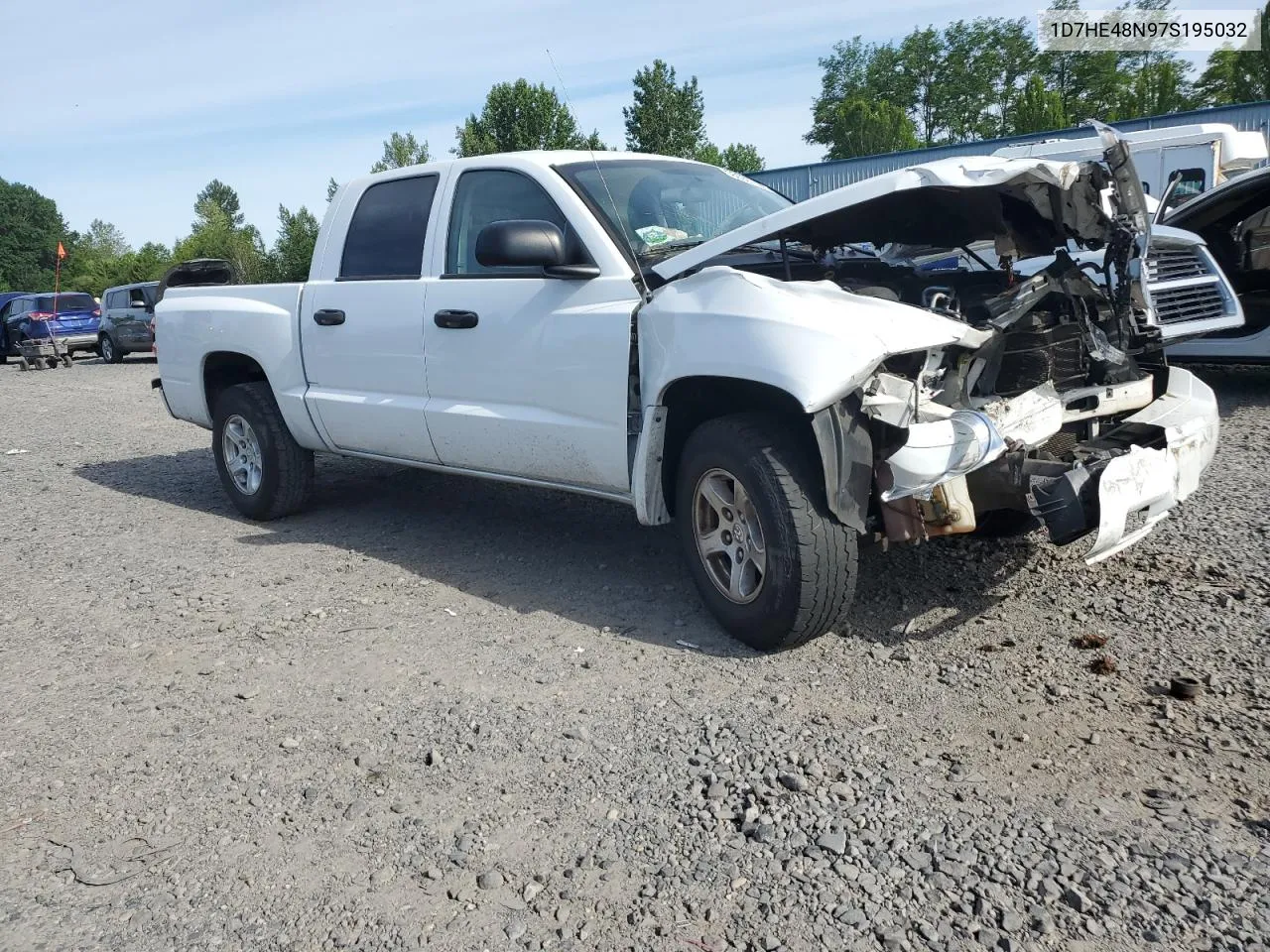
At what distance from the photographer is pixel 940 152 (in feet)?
87.8

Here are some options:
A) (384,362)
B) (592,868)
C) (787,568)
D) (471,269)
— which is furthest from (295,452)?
(592,868)

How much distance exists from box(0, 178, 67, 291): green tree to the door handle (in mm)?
107024

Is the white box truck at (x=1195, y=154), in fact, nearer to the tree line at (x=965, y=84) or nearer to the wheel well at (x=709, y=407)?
the wheel well at (x=709, y=407)

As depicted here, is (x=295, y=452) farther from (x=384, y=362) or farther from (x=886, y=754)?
(x=886, y=754)

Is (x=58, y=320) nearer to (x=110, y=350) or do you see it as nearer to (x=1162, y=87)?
(x=110, y=350)

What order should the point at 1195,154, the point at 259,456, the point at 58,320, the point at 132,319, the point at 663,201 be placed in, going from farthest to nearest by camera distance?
the point at 58,320, the point at 132,319, the point at 1195,154, the point at 259,456, the point at 663,201

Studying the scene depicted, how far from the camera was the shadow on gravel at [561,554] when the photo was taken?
4.42 meters

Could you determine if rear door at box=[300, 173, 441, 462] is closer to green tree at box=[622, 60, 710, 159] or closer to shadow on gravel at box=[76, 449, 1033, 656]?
shadow on gravel at box=[76, 449, 1033, 656]

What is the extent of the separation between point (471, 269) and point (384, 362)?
73 centimetres

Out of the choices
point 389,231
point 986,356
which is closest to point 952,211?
point 986,356

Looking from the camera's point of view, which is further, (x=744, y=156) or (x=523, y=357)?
(x=744, y=156)

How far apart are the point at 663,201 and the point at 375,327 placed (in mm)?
1626

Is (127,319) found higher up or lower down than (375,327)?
lower down

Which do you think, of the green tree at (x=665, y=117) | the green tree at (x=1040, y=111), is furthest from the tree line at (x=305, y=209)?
the green tree at (x=1040, y=111)
